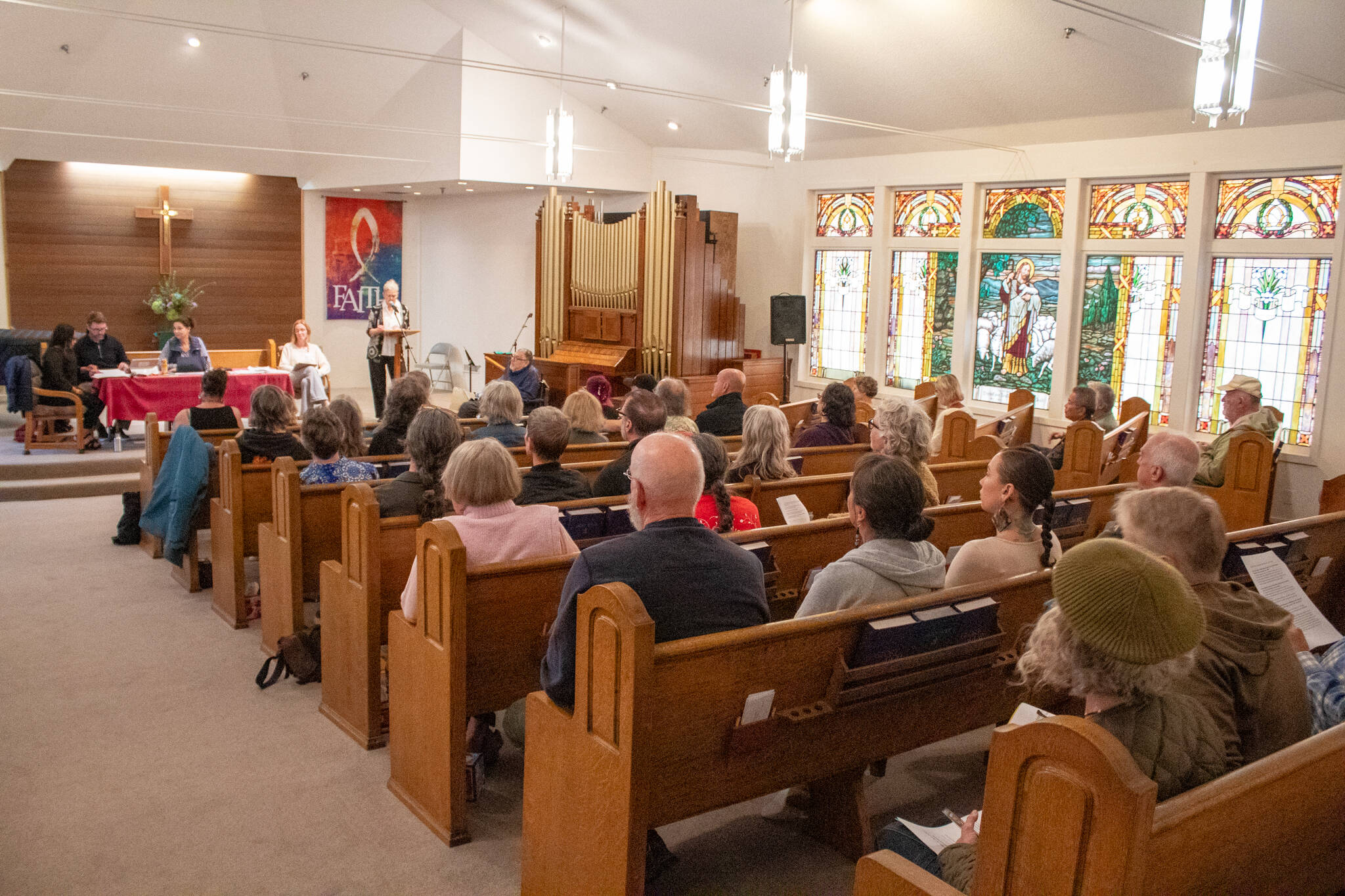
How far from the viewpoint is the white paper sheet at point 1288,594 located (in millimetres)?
2842

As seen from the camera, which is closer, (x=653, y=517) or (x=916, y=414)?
(x=653, y=517)

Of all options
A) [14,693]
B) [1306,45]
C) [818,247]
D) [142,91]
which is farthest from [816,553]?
[142,91]

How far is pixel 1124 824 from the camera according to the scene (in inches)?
51.4

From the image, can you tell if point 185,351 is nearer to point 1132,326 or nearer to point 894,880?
point 1132,326

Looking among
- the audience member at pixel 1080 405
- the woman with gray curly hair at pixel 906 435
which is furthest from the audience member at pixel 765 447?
the audience member at pixel 1080 405

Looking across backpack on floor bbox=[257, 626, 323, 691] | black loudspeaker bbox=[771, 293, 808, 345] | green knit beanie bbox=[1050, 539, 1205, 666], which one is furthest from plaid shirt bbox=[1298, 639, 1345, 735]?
black loudspeaker bbox=[771, 293, 808, 345]

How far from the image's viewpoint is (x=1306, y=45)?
18.9 feet

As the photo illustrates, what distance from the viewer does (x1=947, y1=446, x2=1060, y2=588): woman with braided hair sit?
115 inches

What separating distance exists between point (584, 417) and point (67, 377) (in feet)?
17.3

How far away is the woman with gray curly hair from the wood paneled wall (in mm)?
10102

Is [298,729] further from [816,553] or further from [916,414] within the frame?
[916,414]

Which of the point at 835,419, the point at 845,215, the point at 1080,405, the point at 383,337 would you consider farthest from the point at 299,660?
the point at 845,215

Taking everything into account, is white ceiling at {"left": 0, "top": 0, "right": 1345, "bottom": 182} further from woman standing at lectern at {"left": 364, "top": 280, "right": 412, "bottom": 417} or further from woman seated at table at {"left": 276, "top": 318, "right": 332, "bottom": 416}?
woman seated at table at {"left": 276, "top": 318, "right": 332, "bottom": 416}

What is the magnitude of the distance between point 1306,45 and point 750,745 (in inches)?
218
